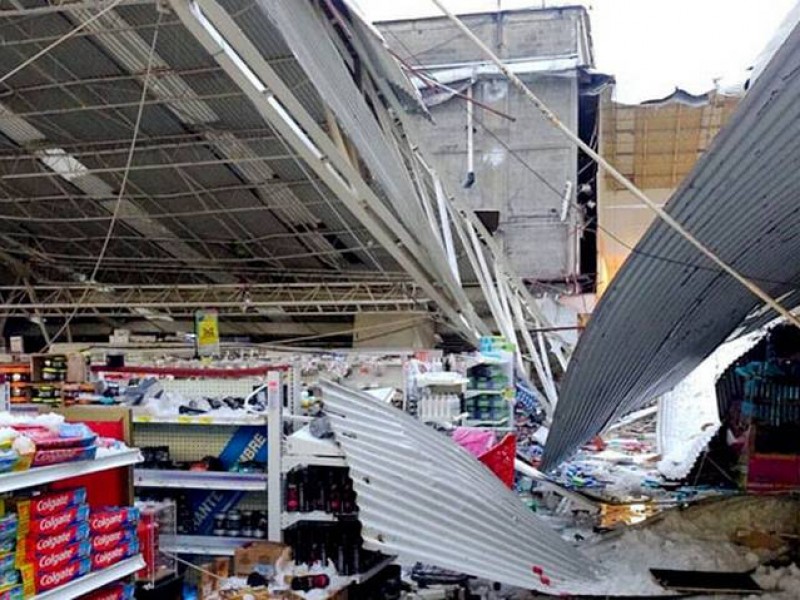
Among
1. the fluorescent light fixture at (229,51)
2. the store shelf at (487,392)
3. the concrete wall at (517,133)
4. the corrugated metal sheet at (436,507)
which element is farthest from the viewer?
the concrete wall at (517,133)

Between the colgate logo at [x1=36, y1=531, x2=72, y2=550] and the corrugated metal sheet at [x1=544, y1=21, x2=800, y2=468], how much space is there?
2594mm

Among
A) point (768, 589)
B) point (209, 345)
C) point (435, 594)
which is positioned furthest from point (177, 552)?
point (209, 345)

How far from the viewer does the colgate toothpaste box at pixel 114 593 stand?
304 cm

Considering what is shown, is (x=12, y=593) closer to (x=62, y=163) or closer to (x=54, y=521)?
(x=54, y=521)

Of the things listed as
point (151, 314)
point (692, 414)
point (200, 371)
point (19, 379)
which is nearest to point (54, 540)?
point (200, 371)

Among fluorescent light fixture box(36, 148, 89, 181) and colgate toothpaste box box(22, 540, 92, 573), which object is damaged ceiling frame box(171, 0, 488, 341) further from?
fluorescent light fixture box(36, 148, 89, 181)

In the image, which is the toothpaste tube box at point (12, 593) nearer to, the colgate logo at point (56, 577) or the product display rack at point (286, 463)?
the colgate logo at point (56, 577)

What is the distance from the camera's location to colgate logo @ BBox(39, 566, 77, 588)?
2686 millimetres

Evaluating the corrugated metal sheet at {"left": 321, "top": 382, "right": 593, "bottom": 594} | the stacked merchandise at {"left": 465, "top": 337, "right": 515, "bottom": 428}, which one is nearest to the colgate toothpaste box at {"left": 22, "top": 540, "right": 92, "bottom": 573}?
the corrugated metal sheet at {"left": 321, "top": 382, "right": 593, "bottom": 594}

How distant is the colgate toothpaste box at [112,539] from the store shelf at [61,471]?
25cm

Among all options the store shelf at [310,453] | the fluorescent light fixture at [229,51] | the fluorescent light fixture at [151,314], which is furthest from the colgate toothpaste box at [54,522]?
the fluorescent light fixture at [151,314]

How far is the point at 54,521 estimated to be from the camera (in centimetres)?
275

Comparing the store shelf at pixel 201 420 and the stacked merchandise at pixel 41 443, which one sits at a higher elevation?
the stacked merchandise at pixel 41 443

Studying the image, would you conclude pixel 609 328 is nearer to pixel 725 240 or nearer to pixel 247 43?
pixel 725 240
